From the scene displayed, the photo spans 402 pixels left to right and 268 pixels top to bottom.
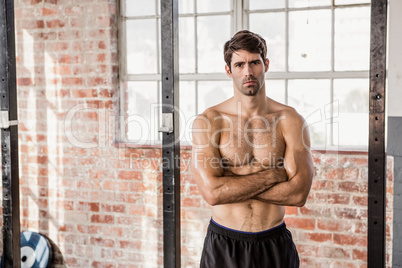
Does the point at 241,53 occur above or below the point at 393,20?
below

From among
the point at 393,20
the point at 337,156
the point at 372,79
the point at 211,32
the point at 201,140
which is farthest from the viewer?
the point at 211,32

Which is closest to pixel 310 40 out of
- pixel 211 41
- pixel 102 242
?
pixel 211 41

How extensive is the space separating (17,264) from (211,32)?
209cm

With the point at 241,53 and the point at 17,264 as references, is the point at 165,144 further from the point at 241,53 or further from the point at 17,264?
the point at 17,264

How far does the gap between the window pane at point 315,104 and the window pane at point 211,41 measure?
555 millimetres

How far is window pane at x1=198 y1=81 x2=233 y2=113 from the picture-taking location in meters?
3.35

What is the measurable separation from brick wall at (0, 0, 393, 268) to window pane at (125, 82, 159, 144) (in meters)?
0.12

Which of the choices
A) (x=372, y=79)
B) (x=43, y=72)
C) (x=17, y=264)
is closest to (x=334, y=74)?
(x=372, y=79)

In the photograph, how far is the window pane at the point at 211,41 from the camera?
332 cm

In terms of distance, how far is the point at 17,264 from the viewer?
3.09m

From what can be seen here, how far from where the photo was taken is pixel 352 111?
10.2 ft

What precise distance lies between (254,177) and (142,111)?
1479 millimetres

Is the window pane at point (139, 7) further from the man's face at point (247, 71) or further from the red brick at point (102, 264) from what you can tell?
the red brick at point (102, 264)

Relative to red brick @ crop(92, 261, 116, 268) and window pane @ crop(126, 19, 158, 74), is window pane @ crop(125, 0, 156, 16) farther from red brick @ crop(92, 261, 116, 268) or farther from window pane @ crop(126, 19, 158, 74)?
red brick @ crop(92, 261, 116, 268)
